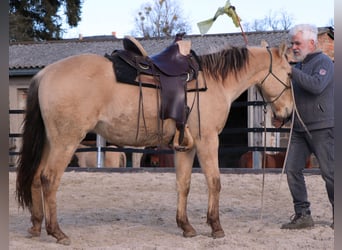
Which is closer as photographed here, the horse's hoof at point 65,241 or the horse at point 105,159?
the horse's hoof at point 65,241

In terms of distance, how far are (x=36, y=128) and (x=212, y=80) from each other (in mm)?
1684

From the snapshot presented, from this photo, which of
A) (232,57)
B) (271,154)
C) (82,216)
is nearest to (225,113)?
(232,57)

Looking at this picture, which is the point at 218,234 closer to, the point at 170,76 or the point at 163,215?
the point at 163,215

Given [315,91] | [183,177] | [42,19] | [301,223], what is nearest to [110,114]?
[183,177]

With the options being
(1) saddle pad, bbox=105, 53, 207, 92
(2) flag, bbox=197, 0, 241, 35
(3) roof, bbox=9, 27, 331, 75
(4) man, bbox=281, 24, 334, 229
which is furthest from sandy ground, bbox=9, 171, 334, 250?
(3) roof, bbox=9, 27, 331, 75

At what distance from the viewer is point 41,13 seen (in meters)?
21.5

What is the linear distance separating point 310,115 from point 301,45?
69 centimetres

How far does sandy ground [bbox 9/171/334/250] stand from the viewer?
3707 mm

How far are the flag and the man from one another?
0.59m

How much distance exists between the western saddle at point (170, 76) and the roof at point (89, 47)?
346 inches

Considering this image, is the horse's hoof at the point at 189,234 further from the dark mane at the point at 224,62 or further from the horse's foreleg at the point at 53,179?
the dark mane at the point at 224,62

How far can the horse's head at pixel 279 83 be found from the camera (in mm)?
4391

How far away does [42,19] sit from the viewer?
71.4 ft

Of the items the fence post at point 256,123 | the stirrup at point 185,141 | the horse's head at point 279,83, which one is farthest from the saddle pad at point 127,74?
the fence post at point 256,123
